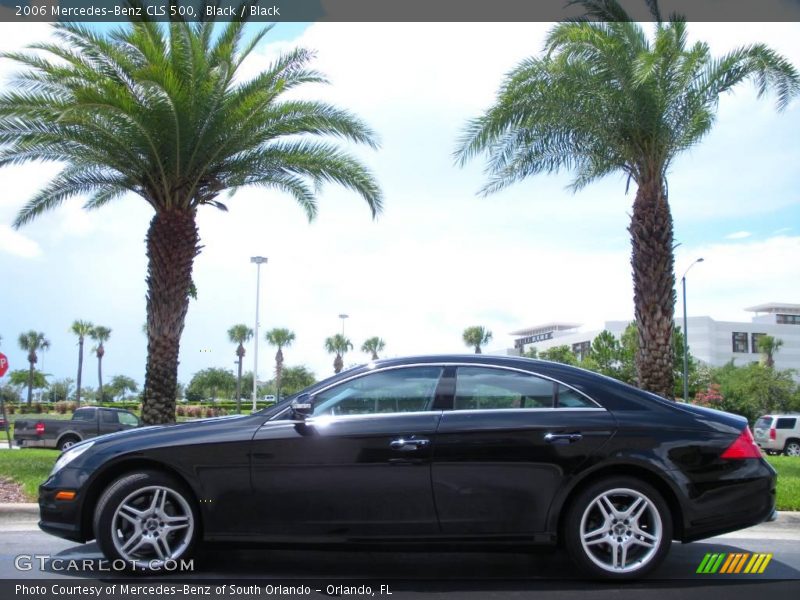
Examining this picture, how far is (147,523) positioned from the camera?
5.12 meters

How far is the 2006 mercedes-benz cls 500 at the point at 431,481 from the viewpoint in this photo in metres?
5.02

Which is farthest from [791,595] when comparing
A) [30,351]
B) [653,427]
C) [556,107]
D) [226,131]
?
[30,351]

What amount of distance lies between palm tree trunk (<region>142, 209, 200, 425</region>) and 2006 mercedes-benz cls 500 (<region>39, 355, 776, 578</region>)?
8937mm

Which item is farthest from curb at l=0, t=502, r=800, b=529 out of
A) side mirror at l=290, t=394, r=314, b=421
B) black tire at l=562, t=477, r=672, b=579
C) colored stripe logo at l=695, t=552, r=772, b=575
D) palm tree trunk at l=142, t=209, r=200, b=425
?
palm tree trunk at l=142, t=209, r=200, b=425

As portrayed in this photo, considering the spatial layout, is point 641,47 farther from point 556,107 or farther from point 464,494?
point 464,494

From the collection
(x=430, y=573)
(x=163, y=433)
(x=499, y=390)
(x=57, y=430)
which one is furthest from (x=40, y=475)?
(x=57, y=430)

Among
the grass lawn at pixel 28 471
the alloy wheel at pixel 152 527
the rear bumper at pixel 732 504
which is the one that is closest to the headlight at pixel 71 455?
the alloy wheel at pixel 152 527

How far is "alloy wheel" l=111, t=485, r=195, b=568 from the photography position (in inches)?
201

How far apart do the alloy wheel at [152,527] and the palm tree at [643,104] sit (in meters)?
10.7

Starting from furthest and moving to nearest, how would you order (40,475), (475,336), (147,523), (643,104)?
(475,336)
(643,104)
(40,475)
(147,523)

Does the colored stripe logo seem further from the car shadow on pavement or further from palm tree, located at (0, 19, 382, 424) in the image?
palm tree, located at (0, 19, 382, 424)

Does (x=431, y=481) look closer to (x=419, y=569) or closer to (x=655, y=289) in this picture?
(x=419, y=569)

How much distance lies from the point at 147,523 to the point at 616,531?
3070 millimetres

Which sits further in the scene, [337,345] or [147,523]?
[337,345]
